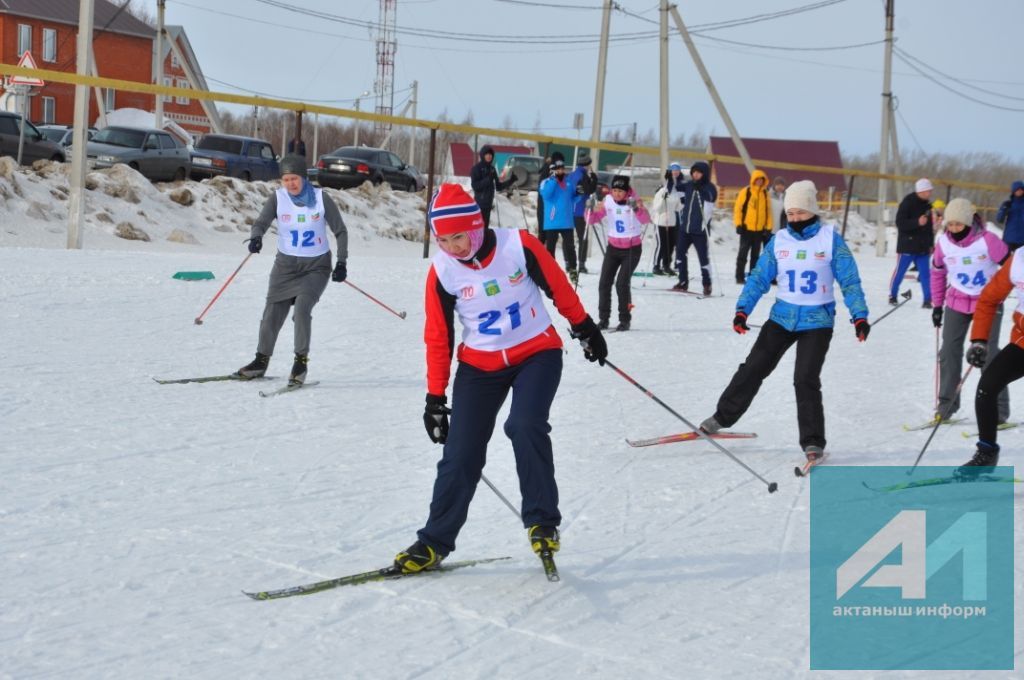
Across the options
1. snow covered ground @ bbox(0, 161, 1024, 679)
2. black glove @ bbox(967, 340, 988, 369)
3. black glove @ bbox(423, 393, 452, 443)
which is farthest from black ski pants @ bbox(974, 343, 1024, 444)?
black glove @ bbox(423, 393, 452, 443)

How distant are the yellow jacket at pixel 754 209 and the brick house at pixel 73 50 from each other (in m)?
30.2

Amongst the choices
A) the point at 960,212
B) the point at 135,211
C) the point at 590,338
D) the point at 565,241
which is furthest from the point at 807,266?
the point at 135,211

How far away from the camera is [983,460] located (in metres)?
5.73

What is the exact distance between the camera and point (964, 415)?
7.89 metres

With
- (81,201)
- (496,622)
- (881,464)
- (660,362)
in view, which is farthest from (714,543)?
(81,201)

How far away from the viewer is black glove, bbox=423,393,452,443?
4.14m

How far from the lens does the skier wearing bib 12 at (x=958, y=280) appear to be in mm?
7012

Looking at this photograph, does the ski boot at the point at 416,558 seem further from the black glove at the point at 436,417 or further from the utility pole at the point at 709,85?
the utility pole at the point at 709,85

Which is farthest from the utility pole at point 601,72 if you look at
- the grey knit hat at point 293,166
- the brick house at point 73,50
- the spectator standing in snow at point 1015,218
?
the brick house at point 73,50

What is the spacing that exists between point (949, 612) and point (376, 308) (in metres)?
8.75

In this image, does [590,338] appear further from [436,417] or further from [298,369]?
[298,369]

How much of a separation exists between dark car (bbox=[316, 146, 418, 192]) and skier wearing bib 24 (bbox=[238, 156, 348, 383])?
678 inches

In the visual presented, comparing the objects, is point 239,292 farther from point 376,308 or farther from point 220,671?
point 220,671

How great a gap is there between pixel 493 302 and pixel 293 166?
3956 mm
